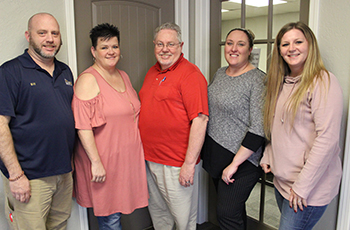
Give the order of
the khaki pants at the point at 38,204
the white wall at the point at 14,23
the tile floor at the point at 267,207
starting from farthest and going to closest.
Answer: the tile floor at the point at 267,207 → the white wall at the point at 14,23 → the khaki pants at the point at 38,204

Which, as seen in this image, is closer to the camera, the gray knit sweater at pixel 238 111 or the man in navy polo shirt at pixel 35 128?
the man in navy polo shirt at pixel 35 128

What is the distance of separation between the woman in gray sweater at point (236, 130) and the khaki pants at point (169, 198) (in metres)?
0.26

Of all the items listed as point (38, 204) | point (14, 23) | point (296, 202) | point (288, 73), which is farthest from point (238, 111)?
point (14, 23)

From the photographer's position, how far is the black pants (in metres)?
1.66

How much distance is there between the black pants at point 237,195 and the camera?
166cm

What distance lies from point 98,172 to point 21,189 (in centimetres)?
41

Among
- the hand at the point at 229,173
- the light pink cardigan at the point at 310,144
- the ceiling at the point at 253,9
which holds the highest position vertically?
the ceiling at the point at 253,9

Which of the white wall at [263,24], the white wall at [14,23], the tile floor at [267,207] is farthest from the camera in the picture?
the tile floor at [267,207]

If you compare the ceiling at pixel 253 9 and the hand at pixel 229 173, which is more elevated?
the ceiling at pixel 253 9

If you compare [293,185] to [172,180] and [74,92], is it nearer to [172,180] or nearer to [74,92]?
[172,180]

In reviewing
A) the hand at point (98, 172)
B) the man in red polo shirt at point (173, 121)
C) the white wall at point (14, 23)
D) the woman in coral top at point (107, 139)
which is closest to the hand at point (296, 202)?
the man in red polo shirt at point (173, 121)

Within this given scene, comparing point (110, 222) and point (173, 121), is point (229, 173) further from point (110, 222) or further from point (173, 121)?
point (110, 222)

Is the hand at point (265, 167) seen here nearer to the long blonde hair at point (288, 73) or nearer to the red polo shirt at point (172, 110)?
the long blonde hair at point (288, 73)

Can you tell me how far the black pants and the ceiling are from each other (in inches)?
41.1
